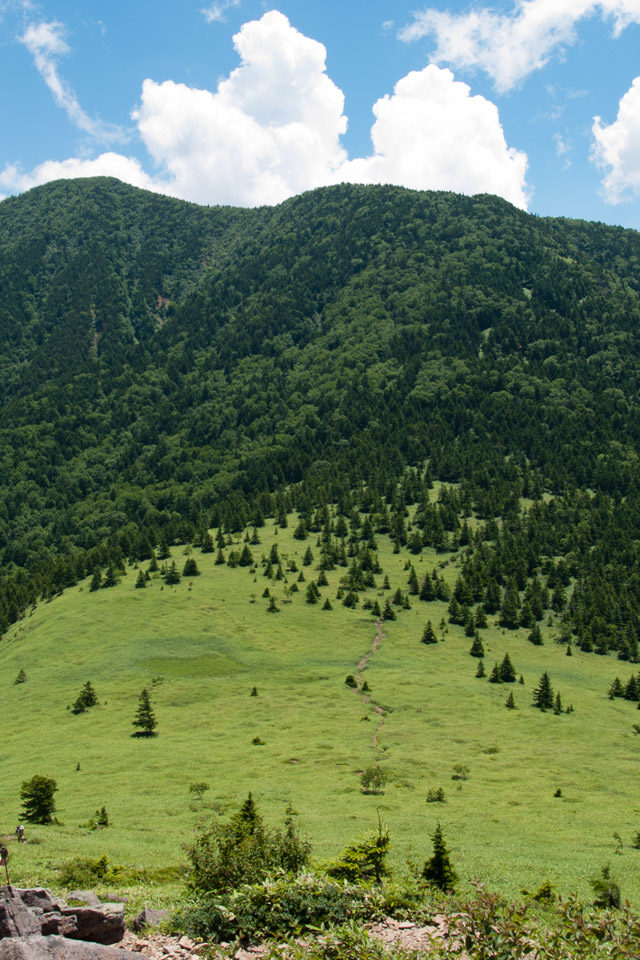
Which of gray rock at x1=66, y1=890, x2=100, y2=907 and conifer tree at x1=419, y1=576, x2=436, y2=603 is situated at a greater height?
conifer tree at x1=419, y1=576, x2=436, y2=603

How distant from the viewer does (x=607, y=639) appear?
132375mm

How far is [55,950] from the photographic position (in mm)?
18672

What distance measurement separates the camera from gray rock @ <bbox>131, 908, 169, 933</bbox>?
23250 mm

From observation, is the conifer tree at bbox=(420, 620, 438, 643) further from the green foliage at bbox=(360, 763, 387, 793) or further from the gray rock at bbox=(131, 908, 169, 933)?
the gray rock at bbox=(131, 908, 169, 933)

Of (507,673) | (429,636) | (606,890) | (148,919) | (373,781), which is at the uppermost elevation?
(148,919)

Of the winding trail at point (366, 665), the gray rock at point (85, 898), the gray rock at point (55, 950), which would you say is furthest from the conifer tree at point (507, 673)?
the gray rock at point (55, 950)

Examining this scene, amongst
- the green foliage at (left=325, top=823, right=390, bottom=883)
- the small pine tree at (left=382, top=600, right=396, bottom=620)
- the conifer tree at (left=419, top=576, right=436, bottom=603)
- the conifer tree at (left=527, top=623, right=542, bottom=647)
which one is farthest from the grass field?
the green foliage at (left=325, top=823, right=390, bottom=883)

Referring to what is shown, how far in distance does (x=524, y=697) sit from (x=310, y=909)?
8568 centimetres

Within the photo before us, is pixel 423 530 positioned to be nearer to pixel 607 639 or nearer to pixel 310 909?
pixel 607 639

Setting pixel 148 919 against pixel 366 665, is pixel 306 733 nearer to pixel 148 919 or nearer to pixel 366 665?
pixel 366 665

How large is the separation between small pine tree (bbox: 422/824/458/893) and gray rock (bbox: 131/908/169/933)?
521 inches

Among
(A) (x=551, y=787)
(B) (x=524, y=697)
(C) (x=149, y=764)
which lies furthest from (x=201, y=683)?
(A) (x=551, y=787)

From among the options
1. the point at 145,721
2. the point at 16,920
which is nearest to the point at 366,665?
the point at 145,721

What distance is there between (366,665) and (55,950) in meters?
95.5
